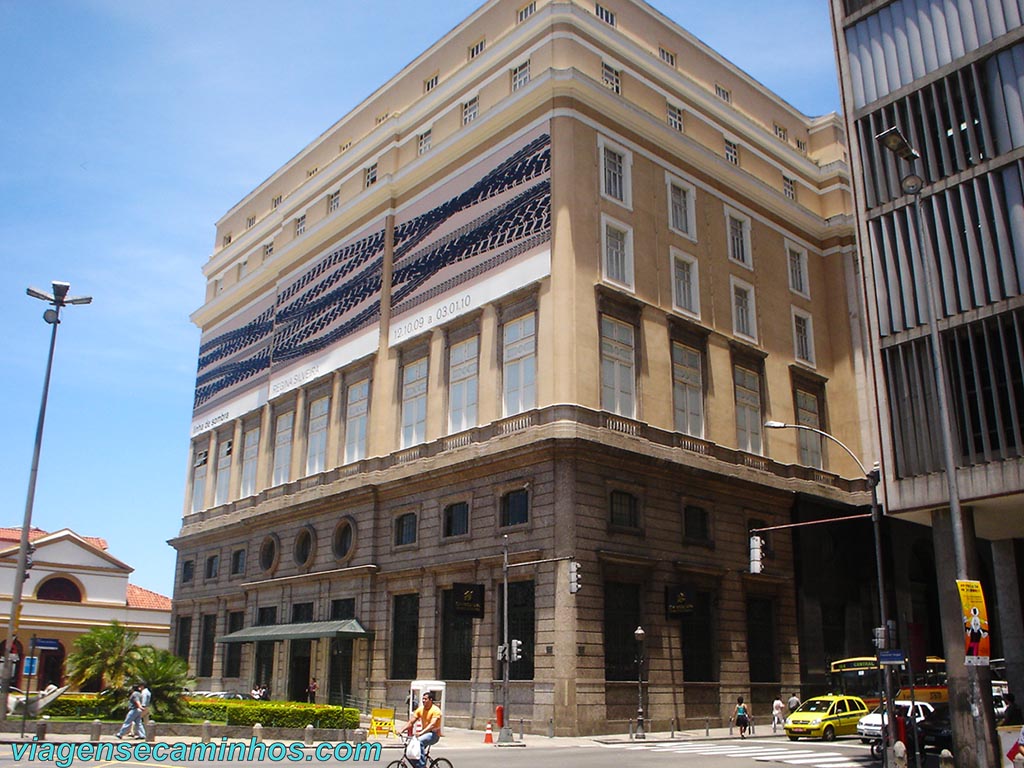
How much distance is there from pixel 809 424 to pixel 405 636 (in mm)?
24243

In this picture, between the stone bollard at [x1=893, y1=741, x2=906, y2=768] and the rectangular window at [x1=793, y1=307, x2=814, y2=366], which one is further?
the rectangular window at [x1=793, y1=307, x2=814, y2=366]

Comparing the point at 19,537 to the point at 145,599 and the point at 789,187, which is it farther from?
the point at 789,187

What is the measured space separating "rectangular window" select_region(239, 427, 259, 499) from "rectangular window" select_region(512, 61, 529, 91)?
28.8m

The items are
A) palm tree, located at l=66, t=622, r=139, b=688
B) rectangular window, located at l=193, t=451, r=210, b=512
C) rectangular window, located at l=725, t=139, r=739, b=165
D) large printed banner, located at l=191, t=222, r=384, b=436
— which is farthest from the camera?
rectangular window, located at l=193, t=451, r=210, b=512

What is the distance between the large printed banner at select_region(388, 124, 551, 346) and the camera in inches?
1678

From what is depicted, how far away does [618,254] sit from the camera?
143ft

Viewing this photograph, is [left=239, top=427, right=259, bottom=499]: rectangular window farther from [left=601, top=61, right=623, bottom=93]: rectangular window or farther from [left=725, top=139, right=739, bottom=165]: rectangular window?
[left=725, top=139, right=739, bottom=165]: rectangular window

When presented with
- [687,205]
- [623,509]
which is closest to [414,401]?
[623,509]

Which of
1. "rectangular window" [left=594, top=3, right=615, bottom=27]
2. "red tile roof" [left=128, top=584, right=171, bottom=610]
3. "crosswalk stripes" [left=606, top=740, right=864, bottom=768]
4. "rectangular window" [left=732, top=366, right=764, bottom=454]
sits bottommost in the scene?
"crosswalk stripes" [left=606, top=740, right=864, bottom=768]

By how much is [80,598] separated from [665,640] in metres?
53.3

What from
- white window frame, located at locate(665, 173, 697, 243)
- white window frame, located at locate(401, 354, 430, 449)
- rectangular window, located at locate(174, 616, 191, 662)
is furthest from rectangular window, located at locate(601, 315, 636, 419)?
rectangular window, located at locate(174, 616, 191, 662)

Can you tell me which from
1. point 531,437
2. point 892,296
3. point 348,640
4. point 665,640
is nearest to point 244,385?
point 348,640

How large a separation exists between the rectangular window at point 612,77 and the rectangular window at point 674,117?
12.1 feet

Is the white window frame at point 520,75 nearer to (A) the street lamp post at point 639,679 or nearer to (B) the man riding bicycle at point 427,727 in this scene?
(A) the street lamp post at point 639,679
